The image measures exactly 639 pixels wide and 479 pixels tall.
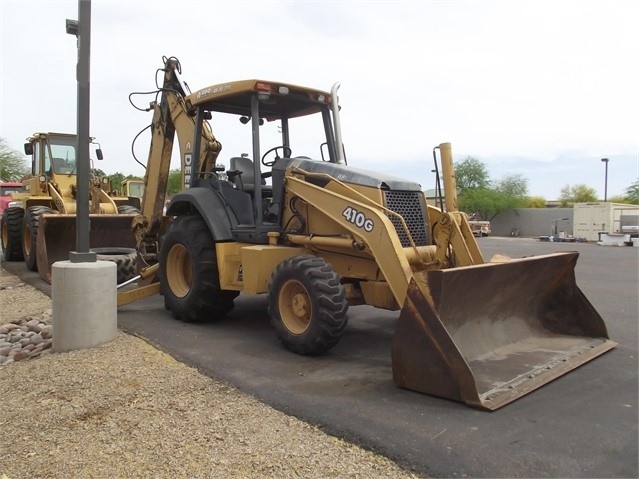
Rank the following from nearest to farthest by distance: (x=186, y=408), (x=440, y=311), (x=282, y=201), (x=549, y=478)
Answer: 1. (x=549, y=478)
2. (x=186, y=408)
3. (x=440, y=311)
4. (x=282, y=201)

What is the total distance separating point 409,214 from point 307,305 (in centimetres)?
Result: 148

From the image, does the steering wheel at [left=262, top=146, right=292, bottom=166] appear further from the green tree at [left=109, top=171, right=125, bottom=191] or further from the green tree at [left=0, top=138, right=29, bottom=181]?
the green tree at [left=0, top=138, right=29, bottom=181]

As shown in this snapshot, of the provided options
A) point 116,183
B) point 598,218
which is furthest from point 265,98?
point 116,183

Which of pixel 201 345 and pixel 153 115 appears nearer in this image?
pixel 201 345

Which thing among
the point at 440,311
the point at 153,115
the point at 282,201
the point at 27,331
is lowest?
the point at 27,331

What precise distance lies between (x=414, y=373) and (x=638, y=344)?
3.14 metres

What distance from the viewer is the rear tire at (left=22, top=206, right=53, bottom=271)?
35.9ft

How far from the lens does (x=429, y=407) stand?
3.89 metres

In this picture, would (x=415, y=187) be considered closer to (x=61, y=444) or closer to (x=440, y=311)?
(x=440, y=311)

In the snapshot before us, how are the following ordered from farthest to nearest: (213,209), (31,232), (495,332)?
(31,232) < (213,209) < (495,332)

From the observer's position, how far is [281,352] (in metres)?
5.37

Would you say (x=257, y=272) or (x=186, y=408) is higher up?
(x=257, y=272)

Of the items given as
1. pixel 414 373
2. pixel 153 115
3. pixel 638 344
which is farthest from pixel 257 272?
pixel 638 344

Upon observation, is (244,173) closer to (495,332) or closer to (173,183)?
(495,332)
